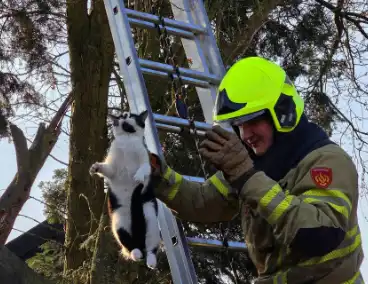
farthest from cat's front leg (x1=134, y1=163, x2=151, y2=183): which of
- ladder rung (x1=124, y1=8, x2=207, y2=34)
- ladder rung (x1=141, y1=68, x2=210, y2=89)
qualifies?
ladder rung (x1=124, y1=8, x2=207, y2=34)

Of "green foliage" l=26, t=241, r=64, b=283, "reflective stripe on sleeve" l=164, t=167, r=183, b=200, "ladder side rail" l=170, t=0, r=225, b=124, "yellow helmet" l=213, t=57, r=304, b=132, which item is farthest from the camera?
"green foliage" l=26, t=241, r=64, b=283

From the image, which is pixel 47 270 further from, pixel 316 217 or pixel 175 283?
→ pixel 316 217

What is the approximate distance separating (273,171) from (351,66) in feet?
15.8

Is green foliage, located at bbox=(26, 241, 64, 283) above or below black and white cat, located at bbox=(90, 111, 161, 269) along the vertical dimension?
above

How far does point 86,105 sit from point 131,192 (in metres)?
3.54

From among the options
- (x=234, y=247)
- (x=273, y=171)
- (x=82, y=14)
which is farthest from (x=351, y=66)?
(x=273, y=171)

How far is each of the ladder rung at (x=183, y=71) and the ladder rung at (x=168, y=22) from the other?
8.4 inches

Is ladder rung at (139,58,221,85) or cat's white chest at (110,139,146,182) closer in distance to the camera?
cat's white chest at (110,139,146,182)

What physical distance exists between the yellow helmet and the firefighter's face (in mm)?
32

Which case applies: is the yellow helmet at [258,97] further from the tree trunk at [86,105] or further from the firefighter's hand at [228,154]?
the tree trunk at [86,105]

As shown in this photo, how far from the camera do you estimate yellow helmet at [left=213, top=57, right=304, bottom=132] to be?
2230 mm

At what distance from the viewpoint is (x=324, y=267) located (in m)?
2.06

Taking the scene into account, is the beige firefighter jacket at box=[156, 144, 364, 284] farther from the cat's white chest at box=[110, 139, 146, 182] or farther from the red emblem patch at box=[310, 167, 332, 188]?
the cat's white chest at box=[110, 139, 146, 182]

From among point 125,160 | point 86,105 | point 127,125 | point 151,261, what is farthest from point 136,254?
point 86,105
